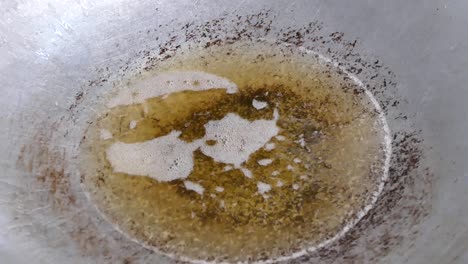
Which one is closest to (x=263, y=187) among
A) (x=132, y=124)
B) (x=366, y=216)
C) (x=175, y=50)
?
(x=366, y=216)

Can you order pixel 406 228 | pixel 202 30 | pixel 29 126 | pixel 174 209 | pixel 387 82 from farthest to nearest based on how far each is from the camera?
pixel 202 30
pixel 387 82
pixel 29 126
pixel 174 209
pixel 406 228

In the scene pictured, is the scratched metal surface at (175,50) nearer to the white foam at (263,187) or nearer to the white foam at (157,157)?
the white foam at (157,157)

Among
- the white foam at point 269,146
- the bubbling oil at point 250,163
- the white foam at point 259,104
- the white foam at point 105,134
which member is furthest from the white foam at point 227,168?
the white foam at point 105,134

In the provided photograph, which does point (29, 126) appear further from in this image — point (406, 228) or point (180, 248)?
Answer: point (406, 228)

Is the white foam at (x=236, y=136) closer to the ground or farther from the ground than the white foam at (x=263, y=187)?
farther from the ground

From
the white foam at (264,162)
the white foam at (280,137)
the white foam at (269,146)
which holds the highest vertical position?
the white foam at (280,137)

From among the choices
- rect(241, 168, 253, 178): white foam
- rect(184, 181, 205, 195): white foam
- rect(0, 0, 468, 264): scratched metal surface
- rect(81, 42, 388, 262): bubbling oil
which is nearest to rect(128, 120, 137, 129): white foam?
rect(81, 42, 388, 262): bubbling oil

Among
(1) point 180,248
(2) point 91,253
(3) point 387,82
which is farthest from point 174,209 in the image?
(3) point 387,82
